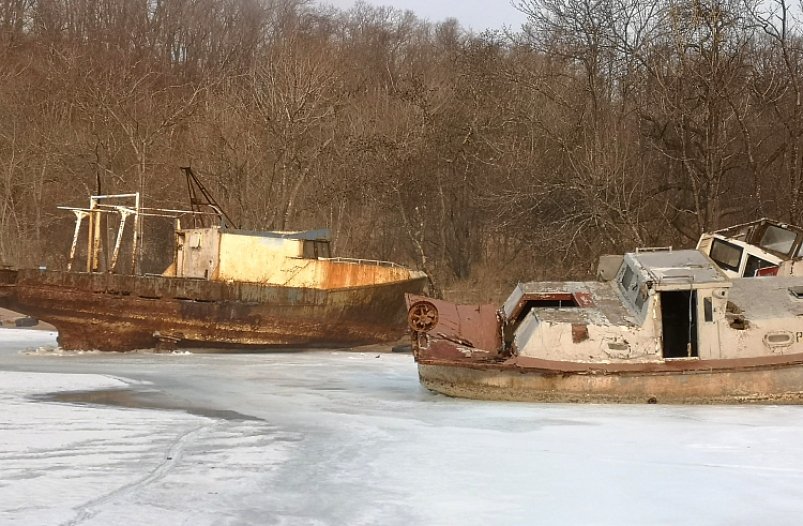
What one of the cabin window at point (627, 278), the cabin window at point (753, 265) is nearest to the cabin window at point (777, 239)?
the cabin window at point (753, 265)

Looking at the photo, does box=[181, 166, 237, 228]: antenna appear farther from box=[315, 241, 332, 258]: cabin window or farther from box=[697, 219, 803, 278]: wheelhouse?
box=[697, 219, 803, 278]: wheelhouse

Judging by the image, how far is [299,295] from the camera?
74.4ft

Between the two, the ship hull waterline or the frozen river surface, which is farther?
the ship hull waterline

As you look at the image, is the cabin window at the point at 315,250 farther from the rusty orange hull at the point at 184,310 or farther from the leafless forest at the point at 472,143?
the leafless forest at the point at 472,143

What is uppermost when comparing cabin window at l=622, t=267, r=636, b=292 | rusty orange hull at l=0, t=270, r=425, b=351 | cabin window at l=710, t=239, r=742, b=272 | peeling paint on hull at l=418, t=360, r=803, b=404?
cabin window at l=710, t=239, r=742, b=272

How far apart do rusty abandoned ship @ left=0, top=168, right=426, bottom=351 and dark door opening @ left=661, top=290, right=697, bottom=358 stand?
10607 mm

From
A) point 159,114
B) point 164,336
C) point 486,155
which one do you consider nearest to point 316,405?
point 164,336

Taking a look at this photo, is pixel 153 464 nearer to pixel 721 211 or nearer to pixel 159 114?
pixel 721 211

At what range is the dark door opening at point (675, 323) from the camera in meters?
13.5

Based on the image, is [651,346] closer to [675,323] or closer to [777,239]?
[675,323]

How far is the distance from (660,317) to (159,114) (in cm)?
3074

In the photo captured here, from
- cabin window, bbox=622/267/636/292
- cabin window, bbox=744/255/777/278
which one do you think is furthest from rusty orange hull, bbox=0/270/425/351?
cabin window, bbox=744/255/777/278

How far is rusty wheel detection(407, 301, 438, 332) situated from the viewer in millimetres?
13992

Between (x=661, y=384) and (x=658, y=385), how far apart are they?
42 mm
